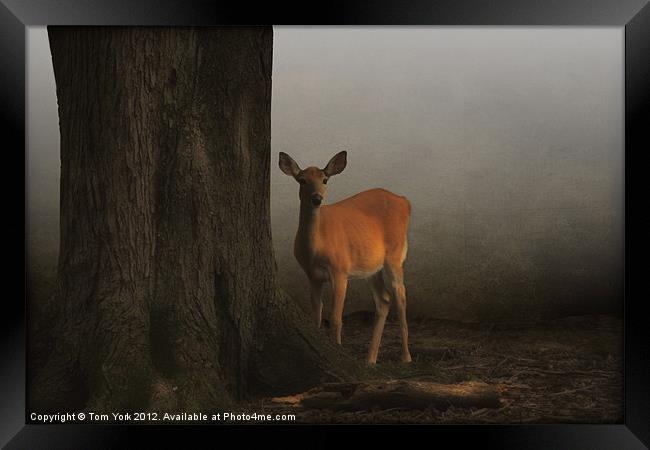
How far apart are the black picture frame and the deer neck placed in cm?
115

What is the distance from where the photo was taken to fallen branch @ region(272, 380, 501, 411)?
18.5 feet

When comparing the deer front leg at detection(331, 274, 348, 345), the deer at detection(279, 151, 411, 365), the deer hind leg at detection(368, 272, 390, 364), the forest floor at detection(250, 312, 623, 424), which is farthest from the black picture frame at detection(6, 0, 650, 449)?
the deer at detection(279, 151, 411, 365)

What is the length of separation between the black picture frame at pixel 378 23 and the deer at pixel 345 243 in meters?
0.78

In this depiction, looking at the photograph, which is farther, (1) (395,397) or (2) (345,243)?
(2) (345,243)

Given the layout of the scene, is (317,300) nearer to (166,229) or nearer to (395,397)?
(395,397)

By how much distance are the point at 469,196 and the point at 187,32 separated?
208cm

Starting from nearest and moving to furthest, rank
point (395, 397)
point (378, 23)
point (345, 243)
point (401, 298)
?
point (378, 23) < point (395, 397) < point (401, 298) < point (345, 243)

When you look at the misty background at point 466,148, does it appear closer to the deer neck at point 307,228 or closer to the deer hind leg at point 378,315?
the deer neck at point 307,228

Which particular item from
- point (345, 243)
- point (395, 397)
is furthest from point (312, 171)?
point (395, 397)

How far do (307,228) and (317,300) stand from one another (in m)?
0.48

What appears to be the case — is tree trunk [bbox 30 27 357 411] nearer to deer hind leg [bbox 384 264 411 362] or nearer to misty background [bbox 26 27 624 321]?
misty background [bbox 26 27 624 321]

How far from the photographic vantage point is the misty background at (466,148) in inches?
222

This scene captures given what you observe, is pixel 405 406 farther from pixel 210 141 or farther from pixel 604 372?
pixel 210 141

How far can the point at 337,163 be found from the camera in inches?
223
